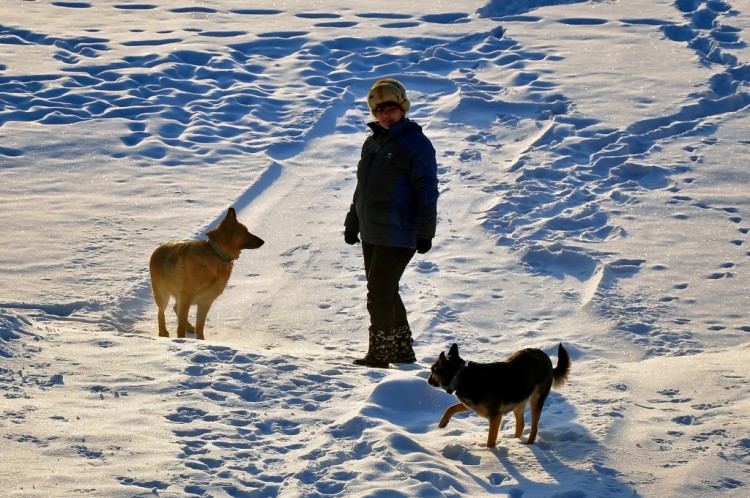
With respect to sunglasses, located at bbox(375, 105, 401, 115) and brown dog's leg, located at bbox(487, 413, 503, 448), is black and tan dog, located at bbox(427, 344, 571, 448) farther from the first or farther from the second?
sunglasses, located at bbox(375, 105, 401, 115)

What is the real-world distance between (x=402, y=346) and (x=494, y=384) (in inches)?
60.4

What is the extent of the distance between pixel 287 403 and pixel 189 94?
29.3 feet

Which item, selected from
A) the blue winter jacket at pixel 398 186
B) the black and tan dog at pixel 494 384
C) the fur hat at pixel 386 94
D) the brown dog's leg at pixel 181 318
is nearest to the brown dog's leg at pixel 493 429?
the black and tan dog at pixel 494 384

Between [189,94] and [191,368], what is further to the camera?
[189,94]

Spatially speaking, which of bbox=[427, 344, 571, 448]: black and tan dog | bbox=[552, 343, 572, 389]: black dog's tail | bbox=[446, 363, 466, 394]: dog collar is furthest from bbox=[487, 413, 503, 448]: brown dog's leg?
bbox=[552, 343, 572, 389]: black dog's tail

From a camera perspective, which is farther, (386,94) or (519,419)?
(386,94)

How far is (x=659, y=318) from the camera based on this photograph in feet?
26.1

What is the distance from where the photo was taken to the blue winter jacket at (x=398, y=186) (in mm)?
A: 6148

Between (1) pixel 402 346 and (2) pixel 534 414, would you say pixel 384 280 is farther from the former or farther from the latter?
(2) pixel 534 414

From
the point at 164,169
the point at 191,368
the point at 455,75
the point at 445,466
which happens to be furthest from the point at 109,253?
the point at 455,75

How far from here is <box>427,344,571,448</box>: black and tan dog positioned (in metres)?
5.14

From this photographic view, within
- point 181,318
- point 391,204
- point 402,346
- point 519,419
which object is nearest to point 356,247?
point 181,318

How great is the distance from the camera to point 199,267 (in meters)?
7.32

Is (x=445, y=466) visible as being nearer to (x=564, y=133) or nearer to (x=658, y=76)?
(x=564, y=133)
